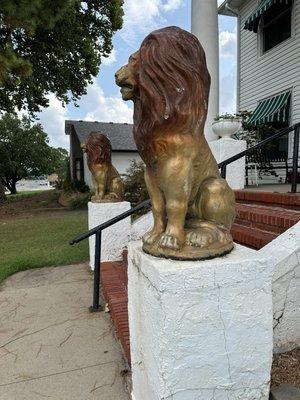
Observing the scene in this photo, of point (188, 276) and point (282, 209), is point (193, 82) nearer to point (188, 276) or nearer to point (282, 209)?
point (188, 276)

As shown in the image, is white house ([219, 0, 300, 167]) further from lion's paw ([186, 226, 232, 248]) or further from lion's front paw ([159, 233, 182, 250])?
lion's front paw ([159, 233, 182, 250])

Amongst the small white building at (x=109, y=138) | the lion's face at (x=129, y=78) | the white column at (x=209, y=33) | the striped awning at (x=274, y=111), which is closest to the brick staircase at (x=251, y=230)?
the lion's face at (x=129, y=78)

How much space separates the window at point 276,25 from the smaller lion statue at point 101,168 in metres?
7.31

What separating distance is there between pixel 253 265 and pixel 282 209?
2422mm

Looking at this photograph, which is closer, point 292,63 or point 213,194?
point 213,194

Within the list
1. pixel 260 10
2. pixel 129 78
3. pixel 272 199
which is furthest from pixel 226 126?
pixel 260 10

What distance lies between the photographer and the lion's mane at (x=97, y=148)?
459 cm

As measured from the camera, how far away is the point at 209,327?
143cm

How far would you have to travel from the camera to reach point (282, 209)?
3.64 m

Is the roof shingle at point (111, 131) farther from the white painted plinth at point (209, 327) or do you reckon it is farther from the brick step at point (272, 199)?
the white painted plinth at point (209, 327)

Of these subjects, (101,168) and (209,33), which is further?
(209,33)

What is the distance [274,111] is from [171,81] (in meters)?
8.52

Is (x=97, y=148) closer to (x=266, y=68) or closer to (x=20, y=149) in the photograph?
(x=266, y=68)

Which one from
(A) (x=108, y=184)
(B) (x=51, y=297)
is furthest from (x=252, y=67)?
(B) (x=51, y=297)
